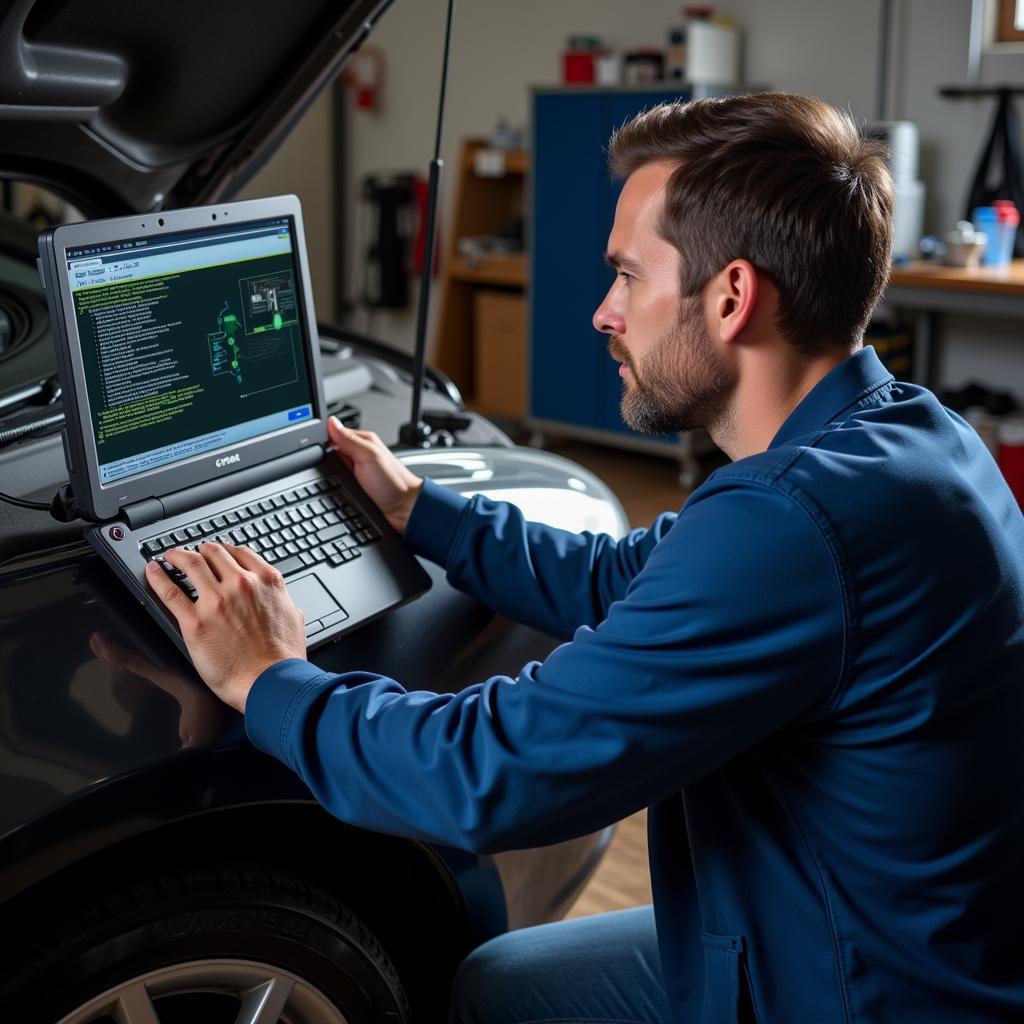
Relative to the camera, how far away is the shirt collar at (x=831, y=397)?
1.15 metres

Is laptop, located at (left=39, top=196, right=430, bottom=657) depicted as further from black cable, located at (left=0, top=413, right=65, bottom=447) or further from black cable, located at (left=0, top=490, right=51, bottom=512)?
black cable, located at (left=0, top=413, right=65, bottom=447)

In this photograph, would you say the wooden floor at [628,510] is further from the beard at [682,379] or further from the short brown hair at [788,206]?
the short brown hair at [788,206]

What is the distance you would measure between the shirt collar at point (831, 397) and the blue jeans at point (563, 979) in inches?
24.5

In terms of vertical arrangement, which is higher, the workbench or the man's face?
the man's face

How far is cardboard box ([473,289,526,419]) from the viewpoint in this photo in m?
6.03

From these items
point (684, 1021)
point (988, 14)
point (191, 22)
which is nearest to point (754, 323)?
point (684, 1021)

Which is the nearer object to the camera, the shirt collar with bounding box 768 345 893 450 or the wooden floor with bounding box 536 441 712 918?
the shirt collar with bounding box 768 345 893 450

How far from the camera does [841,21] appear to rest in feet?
16.9

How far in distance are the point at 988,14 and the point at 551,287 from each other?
2.00 meters

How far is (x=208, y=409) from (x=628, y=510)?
350 centimetres

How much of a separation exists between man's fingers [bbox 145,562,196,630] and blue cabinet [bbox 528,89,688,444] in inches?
161

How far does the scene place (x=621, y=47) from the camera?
5.86 metres

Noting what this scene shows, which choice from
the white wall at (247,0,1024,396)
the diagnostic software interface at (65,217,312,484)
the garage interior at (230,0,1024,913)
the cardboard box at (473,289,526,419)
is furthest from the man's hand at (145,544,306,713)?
the cardboard box at (473,289,526,419)

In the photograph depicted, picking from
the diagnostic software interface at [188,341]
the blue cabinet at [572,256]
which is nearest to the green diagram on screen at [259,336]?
the diagnostic software interface at [188,341]
